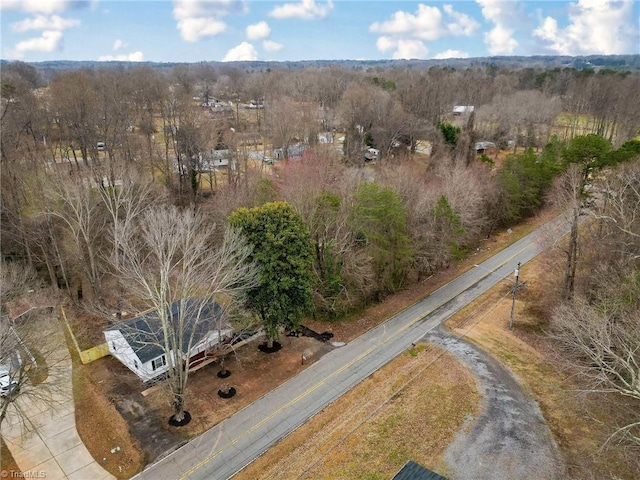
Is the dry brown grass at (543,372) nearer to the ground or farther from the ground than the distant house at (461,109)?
nearer to the ground

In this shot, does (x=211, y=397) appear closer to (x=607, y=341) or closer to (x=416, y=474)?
(x=416, y=474)

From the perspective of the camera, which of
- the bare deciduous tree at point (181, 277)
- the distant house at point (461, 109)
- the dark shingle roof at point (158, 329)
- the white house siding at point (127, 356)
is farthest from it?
the distant house at point (461, 109)

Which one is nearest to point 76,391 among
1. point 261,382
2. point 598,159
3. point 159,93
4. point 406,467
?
point 261,382

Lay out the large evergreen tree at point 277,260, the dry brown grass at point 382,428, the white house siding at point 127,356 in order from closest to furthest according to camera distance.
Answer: the dry brown grass at point 382,428
the white house siding at point 127,356
the large evergreen tree at point 277,260

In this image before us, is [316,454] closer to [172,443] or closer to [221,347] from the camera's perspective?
[172,443]

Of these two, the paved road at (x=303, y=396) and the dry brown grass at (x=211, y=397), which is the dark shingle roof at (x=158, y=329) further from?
the paved road at (x=303, y=396)

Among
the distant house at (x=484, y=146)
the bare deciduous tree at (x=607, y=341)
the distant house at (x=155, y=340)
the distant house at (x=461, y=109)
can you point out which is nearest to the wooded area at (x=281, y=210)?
the bare deciduous tree at (x=607, y=341)

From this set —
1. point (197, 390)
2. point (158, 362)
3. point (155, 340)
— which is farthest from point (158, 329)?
point (197, 390)

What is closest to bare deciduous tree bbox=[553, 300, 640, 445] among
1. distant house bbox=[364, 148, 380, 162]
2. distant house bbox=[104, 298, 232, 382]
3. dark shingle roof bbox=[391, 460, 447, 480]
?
dark shingle roof bbox=[391, 460, 447, 480]

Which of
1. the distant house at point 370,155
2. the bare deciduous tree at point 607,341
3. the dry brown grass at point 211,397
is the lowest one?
the dry brown grass at point 211,397
